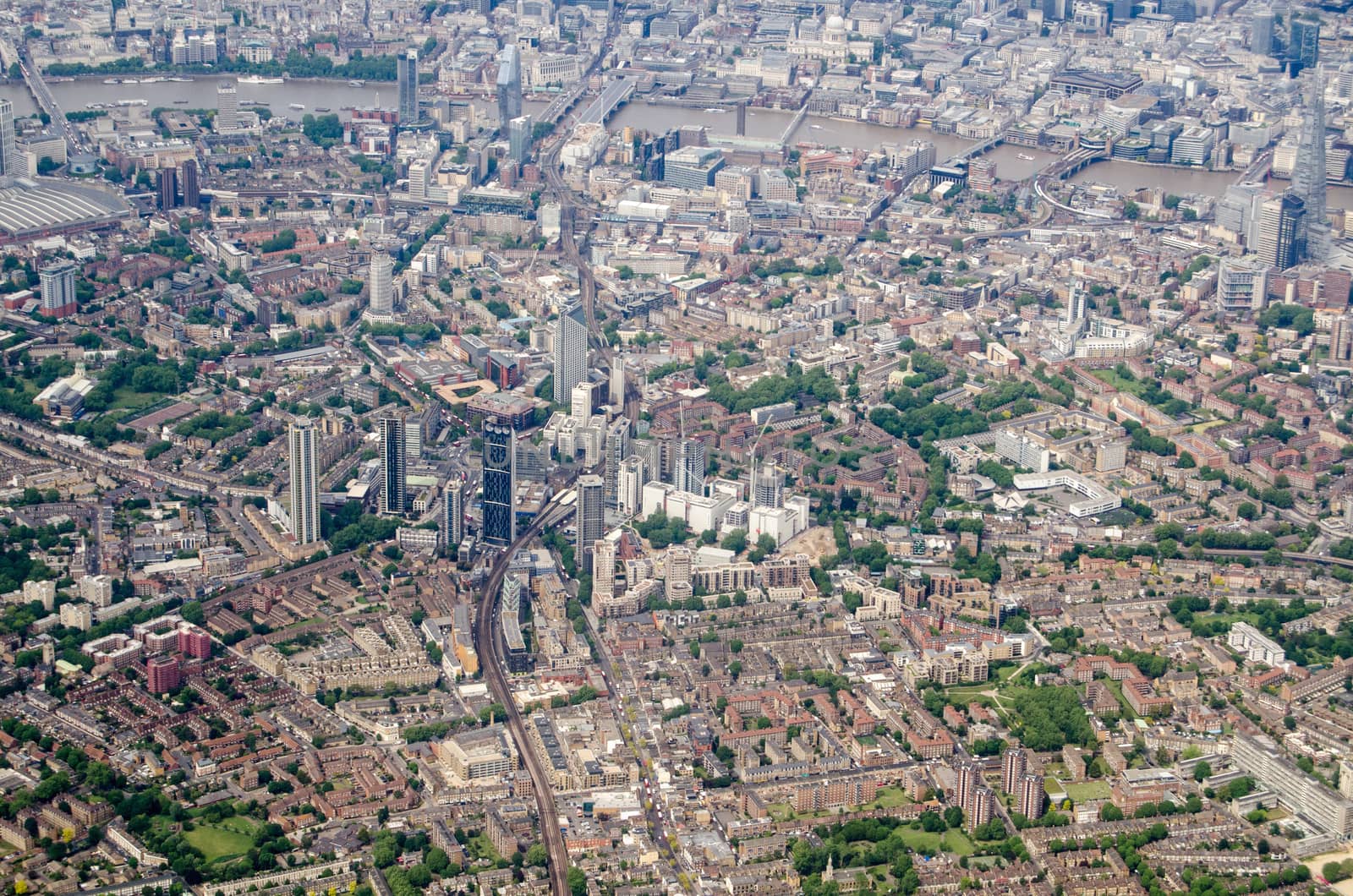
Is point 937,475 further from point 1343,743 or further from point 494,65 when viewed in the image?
point 494,65

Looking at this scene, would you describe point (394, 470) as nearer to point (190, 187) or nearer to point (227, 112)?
point (190, 187)

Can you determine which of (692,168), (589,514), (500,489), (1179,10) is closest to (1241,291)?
(692,168)

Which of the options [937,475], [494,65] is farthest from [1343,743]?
[494,65]

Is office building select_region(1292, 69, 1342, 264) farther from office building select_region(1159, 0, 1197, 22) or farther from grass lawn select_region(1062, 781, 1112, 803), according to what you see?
grass lawn select_region(1062, 781, 1112, 803)

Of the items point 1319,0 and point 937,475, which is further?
point 1319,0

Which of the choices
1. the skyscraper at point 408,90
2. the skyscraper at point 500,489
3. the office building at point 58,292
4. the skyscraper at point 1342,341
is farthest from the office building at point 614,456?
the skyscraper at point 408,90
